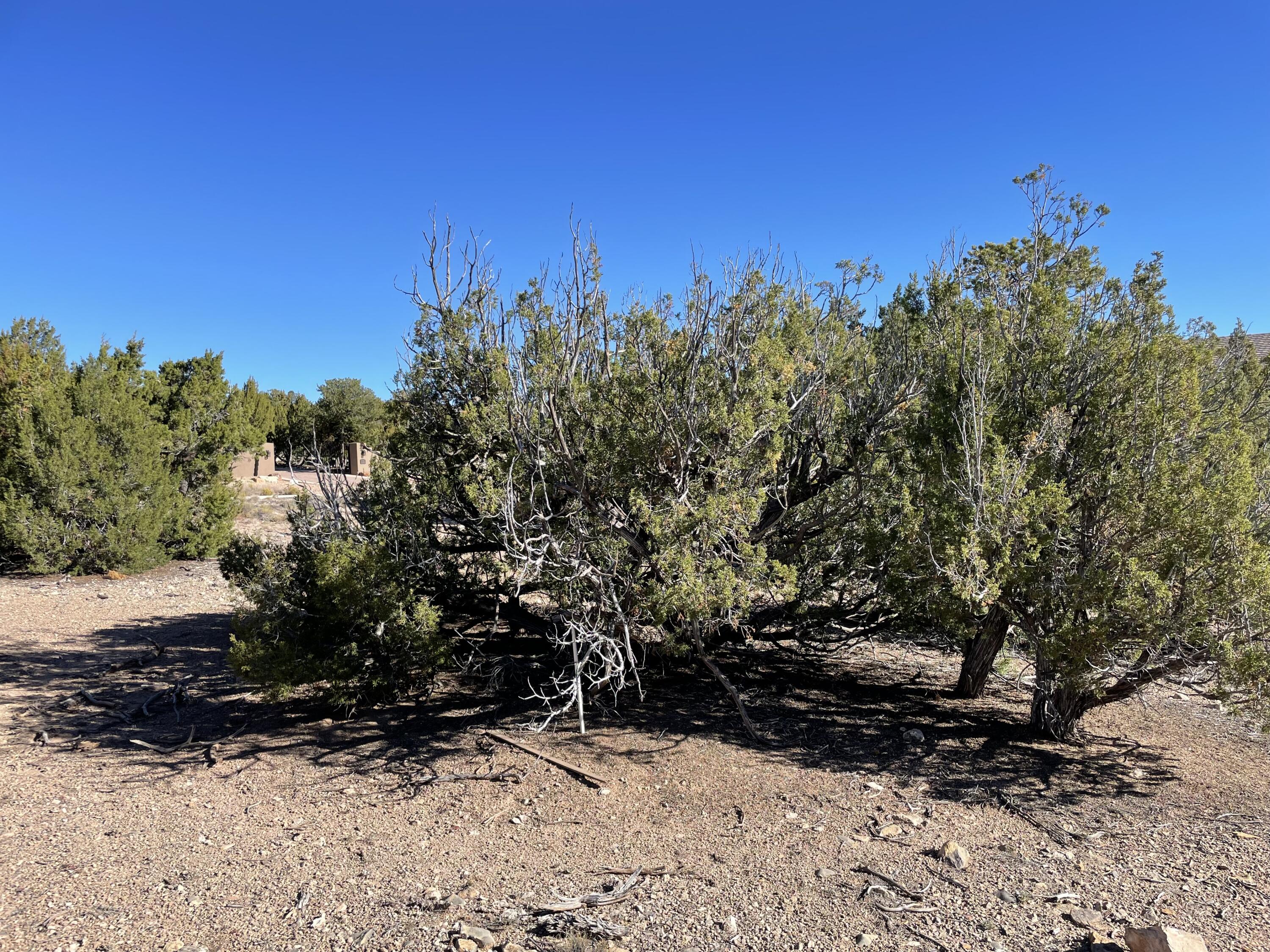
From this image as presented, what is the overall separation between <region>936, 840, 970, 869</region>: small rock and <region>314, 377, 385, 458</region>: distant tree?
33901mm

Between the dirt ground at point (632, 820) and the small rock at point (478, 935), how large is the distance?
0.07 meters

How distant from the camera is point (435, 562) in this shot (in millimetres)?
6453

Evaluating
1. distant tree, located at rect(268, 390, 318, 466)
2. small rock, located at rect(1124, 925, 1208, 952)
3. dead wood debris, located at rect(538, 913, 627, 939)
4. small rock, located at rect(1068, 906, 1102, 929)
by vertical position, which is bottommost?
dead wood debris, located at rect(538, 913, 627, 939)

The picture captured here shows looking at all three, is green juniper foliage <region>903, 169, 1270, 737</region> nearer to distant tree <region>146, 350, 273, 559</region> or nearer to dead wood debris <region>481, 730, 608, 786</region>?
dead wood debris <region>481, 730, 608, 786</region>

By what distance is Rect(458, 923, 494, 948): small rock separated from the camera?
11.8 feet

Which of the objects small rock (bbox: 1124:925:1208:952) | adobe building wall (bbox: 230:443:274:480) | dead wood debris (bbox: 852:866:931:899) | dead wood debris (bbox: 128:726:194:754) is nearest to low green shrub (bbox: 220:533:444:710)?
dead wood debris (bbox: 128:726:194:754)

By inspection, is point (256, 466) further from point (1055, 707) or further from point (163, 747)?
point (1055, 707)

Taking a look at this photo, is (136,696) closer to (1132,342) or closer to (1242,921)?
(1242,921)

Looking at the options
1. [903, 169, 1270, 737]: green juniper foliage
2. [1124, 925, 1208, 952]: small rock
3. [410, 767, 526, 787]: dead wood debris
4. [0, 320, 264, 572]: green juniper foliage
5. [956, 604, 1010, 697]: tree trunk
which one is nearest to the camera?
[1124, 925, 1208, 952]: small rock

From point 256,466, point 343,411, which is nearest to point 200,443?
point 256,466

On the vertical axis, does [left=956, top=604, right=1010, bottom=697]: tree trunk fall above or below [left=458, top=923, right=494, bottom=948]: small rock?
above

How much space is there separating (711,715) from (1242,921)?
3.89 m

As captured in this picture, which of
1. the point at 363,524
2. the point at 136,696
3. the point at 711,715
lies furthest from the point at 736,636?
the point at 136,696

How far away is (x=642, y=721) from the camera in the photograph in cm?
683
